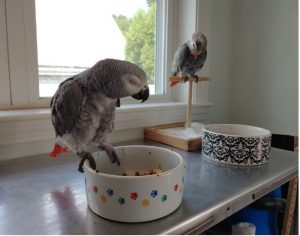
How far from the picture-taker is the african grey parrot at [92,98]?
528 mm

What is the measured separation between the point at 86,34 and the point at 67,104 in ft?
1.93

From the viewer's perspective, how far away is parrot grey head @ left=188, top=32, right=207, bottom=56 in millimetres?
902

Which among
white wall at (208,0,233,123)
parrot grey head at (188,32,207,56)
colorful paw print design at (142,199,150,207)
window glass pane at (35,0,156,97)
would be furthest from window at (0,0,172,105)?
colorful paw print design at (142,199,150,207)

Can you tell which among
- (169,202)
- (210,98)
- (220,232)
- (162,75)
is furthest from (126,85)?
(210,98)

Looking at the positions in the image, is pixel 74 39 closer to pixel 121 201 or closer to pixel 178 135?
pixel 178 135

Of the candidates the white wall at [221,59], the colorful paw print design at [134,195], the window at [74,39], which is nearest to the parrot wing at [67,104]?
the colorful paw print design at [134,195]

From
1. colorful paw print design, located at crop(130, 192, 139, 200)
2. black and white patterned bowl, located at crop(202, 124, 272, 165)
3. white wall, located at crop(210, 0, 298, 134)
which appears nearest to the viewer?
colorful paw print design, located at crop(130, 192, 139, 200)

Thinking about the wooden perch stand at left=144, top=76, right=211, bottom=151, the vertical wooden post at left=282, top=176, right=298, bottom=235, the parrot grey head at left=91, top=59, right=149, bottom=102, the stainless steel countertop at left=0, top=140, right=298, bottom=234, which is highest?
the parrot grey head at left=91, top=59, right=149, bottom=102

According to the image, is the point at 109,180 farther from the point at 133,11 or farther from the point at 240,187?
the point at 133,11

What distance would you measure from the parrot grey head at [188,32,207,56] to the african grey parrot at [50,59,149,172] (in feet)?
1.37

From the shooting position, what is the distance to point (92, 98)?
551mm

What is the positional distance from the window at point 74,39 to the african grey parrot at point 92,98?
1.24 feet

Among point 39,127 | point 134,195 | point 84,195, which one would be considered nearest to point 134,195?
point 134,195

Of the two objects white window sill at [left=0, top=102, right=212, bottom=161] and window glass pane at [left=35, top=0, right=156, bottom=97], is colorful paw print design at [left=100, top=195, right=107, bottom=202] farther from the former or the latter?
window glass pane at [left=35, top=0, right=156, bottom=97]
